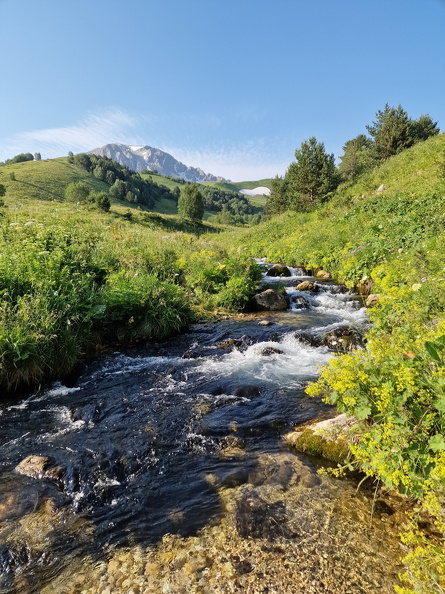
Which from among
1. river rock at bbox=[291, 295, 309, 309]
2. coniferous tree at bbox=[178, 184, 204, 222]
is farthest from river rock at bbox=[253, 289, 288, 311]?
coniferous tree at bbox=[178, 184, 204, 222]

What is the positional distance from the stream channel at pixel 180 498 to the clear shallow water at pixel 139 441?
0.02m

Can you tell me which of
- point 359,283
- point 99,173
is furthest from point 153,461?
point 99,173

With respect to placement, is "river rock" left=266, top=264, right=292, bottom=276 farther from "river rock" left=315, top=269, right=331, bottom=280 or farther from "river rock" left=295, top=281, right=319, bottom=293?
"river rock" left=295, top=281, right=319, bottom=293

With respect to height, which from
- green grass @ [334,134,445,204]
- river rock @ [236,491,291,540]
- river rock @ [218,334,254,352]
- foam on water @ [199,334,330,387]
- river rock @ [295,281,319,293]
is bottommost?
river rock @ [236,491,291,540]

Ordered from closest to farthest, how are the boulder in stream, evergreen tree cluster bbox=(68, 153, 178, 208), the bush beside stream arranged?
1. the bush beside stream
2. the boulder in stream
3. evergreen tree cluster bbox=(68, 153, 178, 208)

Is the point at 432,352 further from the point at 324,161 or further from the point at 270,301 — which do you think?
the point at 324,161

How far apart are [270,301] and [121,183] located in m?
106

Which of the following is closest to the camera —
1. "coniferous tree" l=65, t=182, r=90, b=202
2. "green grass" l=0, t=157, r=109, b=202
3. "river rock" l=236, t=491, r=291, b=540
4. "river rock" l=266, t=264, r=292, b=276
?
"river rock" l=236, t=491, r=291, b=540

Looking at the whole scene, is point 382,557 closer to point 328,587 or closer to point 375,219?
point 328,587

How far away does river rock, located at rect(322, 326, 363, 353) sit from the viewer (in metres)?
8.43

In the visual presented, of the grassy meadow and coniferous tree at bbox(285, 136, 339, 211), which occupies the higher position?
coniferous tree at bbox(285, 136, 339, 211)

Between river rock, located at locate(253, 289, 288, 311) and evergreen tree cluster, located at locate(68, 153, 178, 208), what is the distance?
97.4 meters

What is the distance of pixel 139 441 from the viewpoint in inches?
204

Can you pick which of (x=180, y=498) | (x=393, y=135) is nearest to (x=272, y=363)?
(x=180, y=498)
